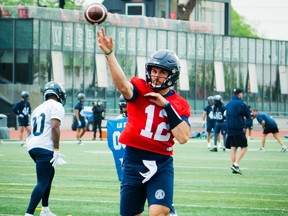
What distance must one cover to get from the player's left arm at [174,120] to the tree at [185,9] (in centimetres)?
6657

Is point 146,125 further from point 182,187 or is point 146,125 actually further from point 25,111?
point 25,111

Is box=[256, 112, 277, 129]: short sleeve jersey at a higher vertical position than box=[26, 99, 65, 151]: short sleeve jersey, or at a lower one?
lower

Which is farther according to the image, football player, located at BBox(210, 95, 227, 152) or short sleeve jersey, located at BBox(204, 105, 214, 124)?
short sleeve jersey, located at BBox(204, 105, 214, 124)

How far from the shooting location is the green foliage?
137750 millimetres

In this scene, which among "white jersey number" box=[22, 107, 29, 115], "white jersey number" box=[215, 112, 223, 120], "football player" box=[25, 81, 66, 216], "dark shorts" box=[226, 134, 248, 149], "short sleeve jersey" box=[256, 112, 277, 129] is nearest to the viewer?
"football player" box=[25, 81, 66, 216]

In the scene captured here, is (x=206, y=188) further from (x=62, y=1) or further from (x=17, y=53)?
(x=17, y=53)

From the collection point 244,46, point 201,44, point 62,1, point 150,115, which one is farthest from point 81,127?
point 244,46

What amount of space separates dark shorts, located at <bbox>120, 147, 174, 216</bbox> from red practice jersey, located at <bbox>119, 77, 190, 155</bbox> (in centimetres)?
17

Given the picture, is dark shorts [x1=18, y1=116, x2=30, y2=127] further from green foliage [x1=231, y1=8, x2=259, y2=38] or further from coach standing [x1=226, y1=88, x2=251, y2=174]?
green foliage [x1=231, y1=8, x2=259, y2=38]

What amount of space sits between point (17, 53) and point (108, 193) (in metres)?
42.0

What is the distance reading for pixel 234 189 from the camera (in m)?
16.4

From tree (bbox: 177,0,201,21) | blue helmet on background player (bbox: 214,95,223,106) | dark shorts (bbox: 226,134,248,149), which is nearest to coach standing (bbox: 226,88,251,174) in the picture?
dark shorts (bbox: 226,134,248,149)

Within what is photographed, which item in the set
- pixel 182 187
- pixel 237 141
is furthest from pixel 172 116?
pixel 237 141

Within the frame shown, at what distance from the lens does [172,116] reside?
27.2ft
